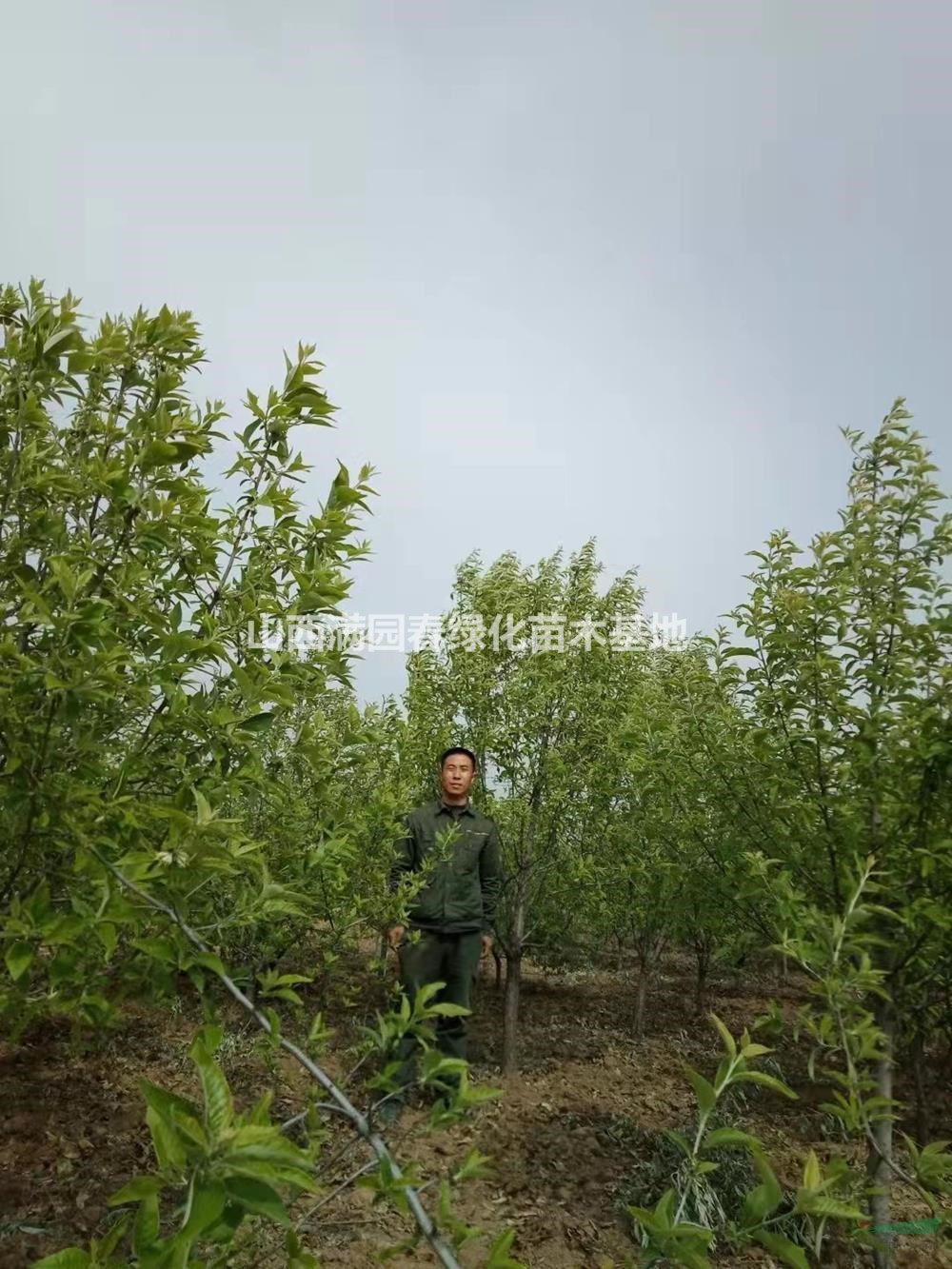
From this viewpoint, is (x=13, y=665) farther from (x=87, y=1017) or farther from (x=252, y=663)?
(x=87, y=1017)

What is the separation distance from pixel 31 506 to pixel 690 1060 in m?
8.08

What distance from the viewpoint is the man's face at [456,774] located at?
601 centimetres

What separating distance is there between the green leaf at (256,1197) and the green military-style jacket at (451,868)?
4.76 m

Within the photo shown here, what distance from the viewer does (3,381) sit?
2.53 metres

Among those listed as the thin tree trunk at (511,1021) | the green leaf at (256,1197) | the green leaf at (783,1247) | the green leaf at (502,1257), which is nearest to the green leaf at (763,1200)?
the green leaf at (783,1247)

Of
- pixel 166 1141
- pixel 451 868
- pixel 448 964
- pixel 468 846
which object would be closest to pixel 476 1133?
pixel 448 964

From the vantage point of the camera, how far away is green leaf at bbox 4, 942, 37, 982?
5.58 ft

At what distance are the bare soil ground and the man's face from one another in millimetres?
1784

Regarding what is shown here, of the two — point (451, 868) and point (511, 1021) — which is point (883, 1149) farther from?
point (511, 1021)

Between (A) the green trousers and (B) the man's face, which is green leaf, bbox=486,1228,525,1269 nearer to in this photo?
(B) the man's face

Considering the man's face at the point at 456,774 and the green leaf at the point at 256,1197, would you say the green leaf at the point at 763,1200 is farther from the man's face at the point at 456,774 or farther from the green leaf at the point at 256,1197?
the man's face at the point at 456,774

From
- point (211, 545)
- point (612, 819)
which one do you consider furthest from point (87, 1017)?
point (612, 819)

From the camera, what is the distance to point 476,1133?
5.69 meters

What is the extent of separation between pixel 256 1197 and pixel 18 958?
38.3 inches
